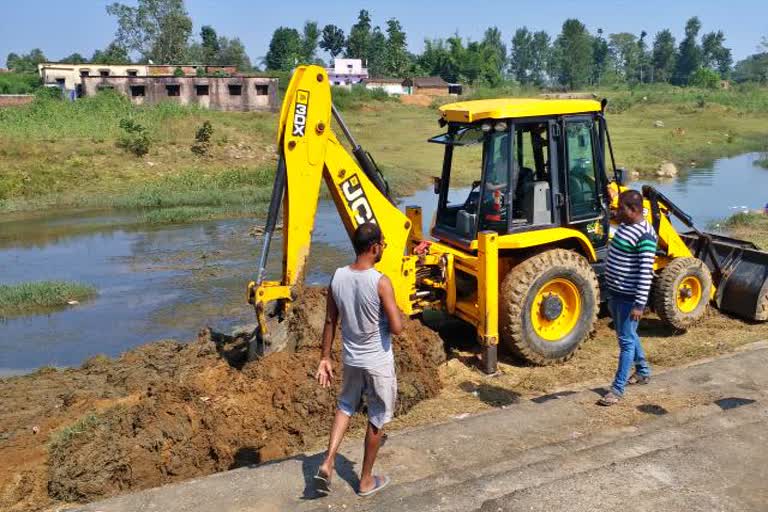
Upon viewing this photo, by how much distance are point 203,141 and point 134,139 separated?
239cm

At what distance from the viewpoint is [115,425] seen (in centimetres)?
516

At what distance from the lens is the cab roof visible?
654 cm

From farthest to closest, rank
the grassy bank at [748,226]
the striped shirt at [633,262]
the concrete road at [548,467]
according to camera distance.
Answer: the grassy bank at [748,226], the striped shirt at [633,262], the concrete road at [548,467]

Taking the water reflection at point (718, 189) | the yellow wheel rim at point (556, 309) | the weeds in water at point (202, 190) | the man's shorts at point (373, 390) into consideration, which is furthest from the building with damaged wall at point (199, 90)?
the man's shorts at point (373, 390)

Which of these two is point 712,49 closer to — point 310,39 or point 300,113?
point 310,39

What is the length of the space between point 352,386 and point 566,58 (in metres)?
113

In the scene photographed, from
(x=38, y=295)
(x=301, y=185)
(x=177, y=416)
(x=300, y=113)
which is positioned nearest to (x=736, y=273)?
(x=301, y=185)

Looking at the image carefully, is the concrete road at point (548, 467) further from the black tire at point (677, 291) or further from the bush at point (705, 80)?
the bush at point (705, 80)

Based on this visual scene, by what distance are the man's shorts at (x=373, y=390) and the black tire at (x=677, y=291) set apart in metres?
4.60

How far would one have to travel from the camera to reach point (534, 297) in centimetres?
668

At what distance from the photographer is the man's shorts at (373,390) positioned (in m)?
4.13

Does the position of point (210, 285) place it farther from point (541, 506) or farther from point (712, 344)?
point (541, 506)

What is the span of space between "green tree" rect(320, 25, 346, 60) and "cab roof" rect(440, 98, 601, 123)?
101 meters

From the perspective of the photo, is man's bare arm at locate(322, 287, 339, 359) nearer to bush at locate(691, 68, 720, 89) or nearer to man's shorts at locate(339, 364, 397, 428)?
man's shorts at locate(339, 364, 397, 428)
